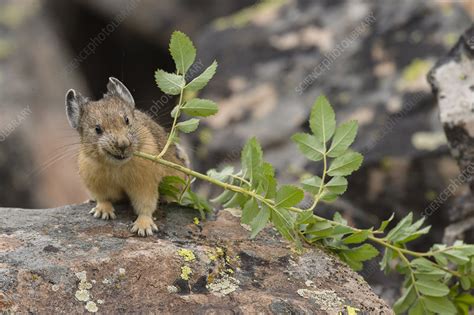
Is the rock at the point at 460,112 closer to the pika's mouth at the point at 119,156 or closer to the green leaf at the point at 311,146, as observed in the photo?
the green leaf at the point at 311,146

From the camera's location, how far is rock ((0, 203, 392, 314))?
546 centimetres

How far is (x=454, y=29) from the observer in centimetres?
1232

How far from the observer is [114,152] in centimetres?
668

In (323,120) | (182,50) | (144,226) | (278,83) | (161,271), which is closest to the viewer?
(161,271)

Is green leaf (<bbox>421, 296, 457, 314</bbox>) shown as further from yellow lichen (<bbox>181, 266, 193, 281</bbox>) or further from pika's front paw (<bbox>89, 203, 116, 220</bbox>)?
pika's front paw (<bbox>89, 203, 116, 220</bbox>)

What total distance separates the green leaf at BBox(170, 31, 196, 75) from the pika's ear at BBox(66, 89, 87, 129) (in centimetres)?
138

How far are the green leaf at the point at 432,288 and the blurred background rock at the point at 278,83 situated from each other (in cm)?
155

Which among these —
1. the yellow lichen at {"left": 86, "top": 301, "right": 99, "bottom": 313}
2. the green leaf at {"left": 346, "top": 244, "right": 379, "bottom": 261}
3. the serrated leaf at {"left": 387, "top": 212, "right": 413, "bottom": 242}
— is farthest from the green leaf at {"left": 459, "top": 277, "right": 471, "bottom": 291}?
the yellow lichen at {"left": 86, "top": 301, "right": 99, "bottom": 313}

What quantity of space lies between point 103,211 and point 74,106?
44.6 inches

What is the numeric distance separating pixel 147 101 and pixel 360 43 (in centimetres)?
688

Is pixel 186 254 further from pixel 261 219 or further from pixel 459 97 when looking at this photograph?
pixel 459 97

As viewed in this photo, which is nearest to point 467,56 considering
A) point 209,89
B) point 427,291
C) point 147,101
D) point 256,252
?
point 427,291

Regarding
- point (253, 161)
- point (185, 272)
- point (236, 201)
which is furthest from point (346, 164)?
point (185, 272)

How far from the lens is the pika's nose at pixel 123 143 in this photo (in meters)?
6.61
